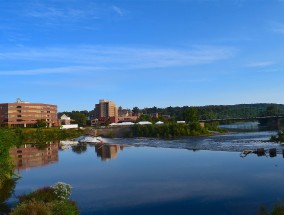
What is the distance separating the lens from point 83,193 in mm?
39156

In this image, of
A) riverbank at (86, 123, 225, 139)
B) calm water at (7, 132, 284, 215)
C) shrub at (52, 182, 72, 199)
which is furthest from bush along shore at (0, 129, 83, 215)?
riverbank at (86, 123, 225, 139)

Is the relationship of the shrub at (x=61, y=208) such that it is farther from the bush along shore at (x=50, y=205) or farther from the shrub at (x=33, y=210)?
the shrub at (x=33, y=210)

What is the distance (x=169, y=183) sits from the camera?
142ft

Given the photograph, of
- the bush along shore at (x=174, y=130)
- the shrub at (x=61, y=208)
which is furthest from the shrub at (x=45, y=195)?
the bush along shore at (x=174, y=130)

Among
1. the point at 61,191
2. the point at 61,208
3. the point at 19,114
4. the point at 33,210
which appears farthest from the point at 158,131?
the point at 33,210

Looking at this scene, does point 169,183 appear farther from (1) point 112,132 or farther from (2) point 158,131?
(1) point 112,132

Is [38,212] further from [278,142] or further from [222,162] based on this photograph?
[278,142]

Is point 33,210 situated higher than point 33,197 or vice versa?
point 33,210

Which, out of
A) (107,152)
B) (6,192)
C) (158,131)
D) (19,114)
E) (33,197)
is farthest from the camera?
(19,114)

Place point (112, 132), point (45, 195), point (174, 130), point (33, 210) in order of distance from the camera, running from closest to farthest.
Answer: point (33, 210) < point (45, 195) < point (174, 130) < point (112, 132)

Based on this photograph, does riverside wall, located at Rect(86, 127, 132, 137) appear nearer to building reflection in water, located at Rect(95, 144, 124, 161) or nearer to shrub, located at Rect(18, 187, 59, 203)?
building reflection in water, located at Rect(95, 144, 124, 161)

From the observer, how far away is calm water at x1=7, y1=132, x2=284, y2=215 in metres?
32.6

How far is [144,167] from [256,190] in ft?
78.4

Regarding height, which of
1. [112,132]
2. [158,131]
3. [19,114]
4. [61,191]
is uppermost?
[19,114]
